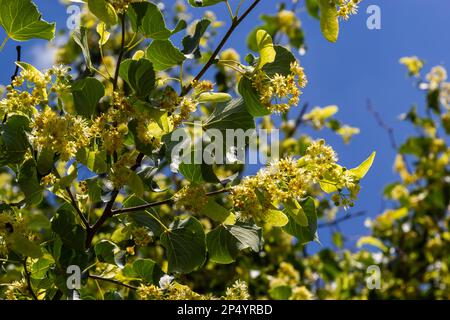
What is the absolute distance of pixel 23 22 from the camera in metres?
1.71

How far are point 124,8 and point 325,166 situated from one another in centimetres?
70

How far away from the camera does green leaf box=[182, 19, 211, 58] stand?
5.75 ft

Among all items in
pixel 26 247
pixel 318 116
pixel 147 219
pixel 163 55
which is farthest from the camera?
pixel 318 116

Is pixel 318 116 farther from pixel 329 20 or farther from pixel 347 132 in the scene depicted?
pixel 329 20

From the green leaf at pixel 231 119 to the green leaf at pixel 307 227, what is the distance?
→ 0.28 metres

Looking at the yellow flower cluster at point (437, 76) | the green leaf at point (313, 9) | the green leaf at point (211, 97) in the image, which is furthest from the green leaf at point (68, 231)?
the yellow flower cluster at point (437, 76)

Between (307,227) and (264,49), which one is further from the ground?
(264,49)

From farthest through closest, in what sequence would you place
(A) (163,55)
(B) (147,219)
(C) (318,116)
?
(C) (318,116)
(B) (147,219)
(A) (163,55)

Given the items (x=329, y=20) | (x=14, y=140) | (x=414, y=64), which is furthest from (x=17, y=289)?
(x=414, y=64)

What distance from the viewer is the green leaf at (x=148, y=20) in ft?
5.37

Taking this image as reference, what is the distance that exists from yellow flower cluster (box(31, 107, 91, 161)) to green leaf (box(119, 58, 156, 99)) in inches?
6.7

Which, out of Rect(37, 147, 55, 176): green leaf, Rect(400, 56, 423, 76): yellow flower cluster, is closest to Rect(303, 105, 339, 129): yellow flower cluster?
Rect(400, 56, 423, 76): yellow flower cluster

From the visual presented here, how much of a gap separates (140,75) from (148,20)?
0.57 feet

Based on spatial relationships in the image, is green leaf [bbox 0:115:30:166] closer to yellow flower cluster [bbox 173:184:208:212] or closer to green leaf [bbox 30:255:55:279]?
green leaf [bbox 30:255:55:279]
